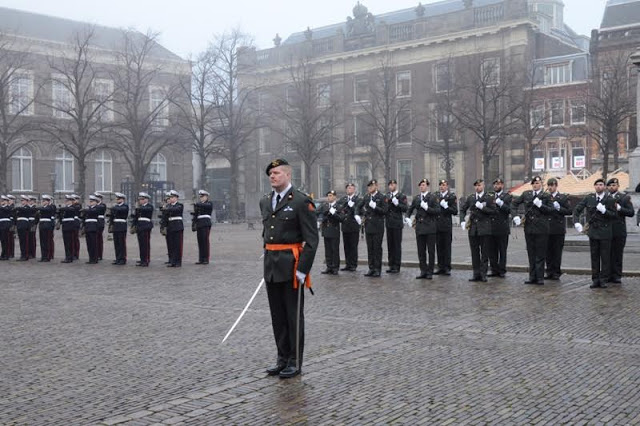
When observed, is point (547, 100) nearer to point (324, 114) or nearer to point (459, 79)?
point (459, 79)

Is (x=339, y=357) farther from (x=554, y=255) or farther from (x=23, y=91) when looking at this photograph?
(x=23, y=91)

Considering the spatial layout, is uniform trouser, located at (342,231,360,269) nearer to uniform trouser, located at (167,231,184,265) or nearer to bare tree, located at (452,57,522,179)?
uniform trouser, located at (167,231,184,265)

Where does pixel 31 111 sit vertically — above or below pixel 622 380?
above

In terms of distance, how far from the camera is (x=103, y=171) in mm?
58000

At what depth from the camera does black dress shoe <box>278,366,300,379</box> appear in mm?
6898

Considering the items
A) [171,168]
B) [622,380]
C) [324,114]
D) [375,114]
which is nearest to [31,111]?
[171,168]

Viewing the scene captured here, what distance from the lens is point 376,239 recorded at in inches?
639

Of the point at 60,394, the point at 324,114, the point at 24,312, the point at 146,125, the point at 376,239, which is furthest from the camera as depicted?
the point at 324,114

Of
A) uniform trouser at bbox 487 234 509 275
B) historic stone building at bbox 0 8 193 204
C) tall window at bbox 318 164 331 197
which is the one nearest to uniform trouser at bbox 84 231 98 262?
uniform trouser at bbox 487 234 509 275

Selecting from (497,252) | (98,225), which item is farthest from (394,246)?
(98,225)

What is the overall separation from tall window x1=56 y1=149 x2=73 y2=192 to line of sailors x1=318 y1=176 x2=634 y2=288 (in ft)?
138

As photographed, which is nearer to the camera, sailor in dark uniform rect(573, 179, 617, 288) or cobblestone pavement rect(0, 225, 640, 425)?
cobblestone pavement rect(0, 225, 640, 425)

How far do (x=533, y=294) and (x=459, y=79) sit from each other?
40215 millimetres

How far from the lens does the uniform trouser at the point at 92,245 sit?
20.6 meters
